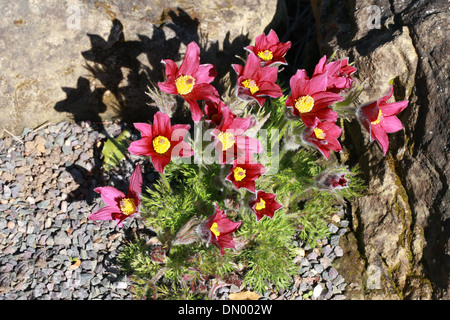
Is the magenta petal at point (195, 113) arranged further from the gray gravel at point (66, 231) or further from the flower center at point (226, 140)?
the gray gravel at point (66, 231)

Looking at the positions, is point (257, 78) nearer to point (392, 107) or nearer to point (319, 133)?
point (319, 133)

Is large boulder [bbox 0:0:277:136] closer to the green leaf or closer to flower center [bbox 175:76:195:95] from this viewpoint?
the green leaf

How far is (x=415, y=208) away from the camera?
3289 mm

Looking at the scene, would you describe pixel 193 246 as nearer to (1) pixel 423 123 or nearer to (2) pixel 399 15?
(1) pixel 423 123

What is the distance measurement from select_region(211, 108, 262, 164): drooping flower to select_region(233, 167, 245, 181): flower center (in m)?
0.08

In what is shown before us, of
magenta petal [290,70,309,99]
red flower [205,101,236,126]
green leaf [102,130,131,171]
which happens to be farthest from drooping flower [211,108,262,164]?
green leaf [102,130,131,171]

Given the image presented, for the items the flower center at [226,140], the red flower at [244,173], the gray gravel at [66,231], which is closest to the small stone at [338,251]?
the gray gravel at [66,231]

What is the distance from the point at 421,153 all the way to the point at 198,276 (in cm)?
189

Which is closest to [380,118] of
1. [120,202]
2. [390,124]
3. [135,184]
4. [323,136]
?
[390,124]

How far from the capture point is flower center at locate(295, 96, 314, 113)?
2.74 metres

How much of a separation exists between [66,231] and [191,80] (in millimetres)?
1697

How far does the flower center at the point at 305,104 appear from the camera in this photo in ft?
8.98

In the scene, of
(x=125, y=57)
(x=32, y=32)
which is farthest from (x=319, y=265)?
(x=32, y=32)

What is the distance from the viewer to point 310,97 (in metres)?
2.74
